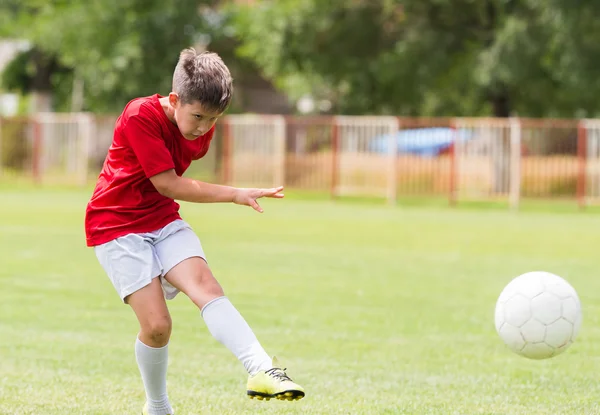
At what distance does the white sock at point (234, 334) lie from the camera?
469cm

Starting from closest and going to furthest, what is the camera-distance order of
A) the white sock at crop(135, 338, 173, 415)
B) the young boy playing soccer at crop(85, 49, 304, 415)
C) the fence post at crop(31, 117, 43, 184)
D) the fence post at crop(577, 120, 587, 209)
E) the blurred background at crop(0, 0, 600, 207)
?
the young boy playing soccer at crop(85, 49, 304, 415) < the white sock at crop(135, 338, 173, 415) < the fence post at crop(577, 120, 587, 209) < the blurred background at crop(0, 0, 600, 207) < the fence post at crop(31, 117, 43, 184)

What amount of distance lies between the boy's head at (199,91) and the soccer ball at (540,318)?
2.36 m

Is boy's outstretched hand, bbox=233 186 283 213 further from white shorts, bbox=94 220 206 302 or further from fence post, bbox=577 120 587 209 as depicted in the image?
fence post, bbox=577 120 587 209

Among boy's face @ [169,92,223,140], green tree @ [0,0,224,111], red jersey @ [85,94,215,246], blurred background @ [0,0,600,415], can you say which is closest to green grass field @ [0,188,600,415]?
blurred background @ [0,0,600,415]

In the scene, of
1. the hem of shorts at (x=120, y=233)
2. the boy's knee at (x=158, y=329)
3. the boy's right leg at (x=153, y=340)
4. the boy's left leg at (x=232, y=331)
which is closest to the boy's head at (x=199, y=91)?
the hem of shorts at (x=120, y=233)

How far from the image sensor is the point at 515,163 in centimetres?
2686

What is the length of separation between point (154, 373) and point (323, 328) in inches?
139

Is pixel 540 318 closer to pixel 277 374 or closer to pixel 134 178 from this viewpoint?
pixel 277 374

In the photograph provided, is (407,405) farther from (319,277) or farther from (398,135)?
(398,135)

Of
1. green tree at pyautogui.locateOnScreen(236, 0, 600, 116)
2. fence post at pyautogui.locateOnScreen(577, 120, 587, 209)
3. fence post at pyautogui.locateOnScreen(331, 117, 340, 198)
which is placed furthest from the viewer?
green tree at pyautogui.locateOnScreen(236, 0, 600, 116)

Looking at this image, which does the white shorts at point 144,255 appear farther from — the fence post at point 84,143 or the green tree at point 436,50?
the fence post at point 84,143

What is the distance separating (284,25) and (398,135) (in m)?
6.17

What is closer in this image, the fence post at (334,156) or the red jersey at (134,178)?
the red jersey at (134,178)

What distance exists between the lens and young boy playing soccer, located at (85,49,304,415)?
4.80 m
